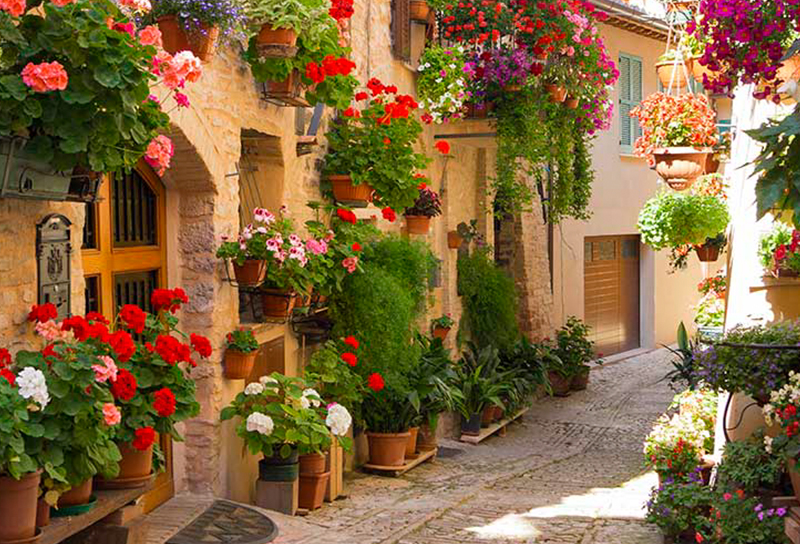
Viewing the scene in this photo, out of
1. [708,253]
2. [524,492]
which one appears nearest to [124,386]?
[524,492]

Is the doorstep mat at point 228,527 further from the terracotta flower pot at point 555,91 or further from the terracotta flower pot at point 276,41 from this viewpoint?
the terracotta flower pot at point 555,91

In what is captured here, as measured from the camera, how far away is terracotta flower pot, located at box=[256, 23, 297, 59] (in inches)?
284

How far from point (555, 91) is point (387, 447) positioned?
430 cm

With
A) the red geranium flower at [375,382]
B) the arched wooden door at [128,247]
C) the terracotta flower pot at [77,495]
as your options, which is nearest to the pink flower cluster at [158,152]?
the arched wooden door at [128,247]

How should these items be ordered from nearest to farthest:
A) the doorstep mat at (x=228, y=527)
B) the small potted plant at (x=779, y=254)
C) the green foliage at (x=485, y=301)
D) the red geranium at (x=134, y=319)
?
the red geranium at (x=134, y=319), the doorstep mat at (x=228, y=527), the small potted plant at (x=779, y=254), the green foliage at (x=485, y=301)

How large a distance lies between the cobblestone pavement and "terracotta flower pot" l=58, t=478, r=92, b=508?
212 centimetres

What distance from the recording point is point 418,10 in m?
10.9

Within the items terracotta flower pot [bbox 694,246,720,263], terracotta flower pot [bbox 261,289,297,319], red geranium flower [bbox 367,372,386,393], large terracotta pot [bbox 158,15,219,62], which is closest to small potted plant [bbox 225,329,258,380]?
terracotta flower pot [bbox 261,289,297,319]

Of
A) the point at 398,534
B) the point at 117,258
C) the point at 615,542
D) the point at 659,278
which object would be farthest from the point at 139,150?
the point at 659,278

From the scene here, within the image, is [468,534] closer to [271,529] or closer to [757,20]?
[271,529]

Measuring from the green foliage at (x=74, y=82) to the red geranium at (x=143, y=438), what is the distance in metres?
1.20

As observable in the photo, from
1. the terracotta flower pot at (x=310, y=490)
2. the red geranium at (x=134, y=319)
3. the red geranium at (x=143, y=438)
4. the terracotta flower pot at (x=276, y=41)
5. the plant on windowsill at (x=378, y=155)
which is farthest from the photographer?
the plant on windowsill at (x=378, y=155)

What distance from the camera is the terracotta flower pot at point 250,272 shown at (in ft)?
23.4

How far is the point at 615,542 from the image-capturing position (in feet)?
24.0
